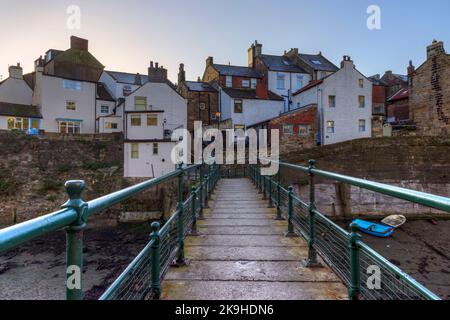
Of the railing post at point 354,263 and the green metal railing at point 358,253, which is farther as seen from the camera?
the railing post at point 354,263

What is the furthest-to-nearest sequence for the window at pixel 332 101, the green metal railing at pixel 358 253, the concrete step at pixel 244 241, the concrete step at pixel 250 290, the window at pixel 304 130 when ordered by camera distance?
the window at pixel 332 101 < the window at pixel 304 130 < the concrete step at pixel 244 241 < the concrete step at pixel 250 290 < the green metal railing at pixel 358 253

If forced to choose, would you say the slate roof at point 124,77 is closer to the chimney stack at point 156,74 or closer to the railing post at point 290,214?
the chimney stack at point 156,74

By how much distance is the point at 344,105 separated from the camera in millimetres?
29812

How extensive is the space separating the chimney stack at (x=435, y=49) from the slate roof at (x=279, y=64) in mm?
14400

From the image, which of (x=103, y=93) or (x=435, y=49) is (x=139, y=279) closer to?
(x=435, y=49)

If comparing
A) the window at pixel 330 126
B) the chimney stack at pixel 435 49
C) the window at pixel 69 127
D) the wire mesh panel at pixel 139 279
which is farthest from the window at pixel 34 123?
the chimney stack at pixel 435 49

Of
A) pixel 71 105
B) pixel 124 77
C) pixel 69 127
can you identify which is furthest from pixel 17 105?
pixel 124 77


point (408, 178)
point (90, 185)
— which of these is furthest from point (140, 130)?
point (408, 178)

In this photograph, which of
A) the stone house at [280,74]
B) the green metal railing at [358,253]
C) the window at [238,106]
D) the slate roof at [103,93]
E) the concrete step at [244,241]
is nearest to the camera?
the green metal railing at [358,253]

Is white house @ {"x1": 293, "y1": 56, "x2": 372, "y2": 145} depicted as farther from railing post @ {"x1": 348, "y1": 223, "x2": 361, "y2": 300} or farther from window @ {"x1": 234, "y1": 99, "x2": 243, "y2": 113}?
railing post @ {"x1": 348, "y1": 223, "x2": 361, "y2": 300}

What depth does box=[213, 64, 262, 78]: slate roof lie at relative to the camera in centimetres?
3541

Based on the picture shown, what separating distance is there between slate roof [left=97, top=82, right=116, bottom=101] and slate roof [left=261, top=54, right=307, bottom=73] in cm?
1953

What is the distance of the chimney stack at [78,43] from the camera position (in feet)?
130
